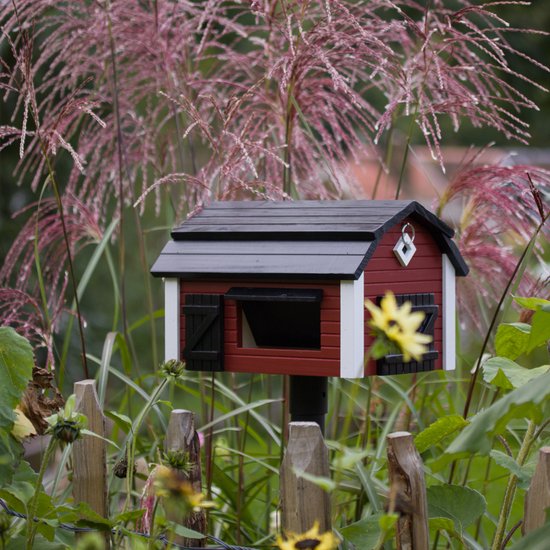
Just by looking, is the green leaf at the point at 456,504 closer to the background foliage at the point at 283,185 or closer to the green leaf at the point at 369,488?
the background foliage at the point at 283,185

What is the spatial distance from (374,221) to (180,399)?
5.72 meters

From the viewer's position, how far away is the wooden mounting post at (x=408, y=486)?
65.4 inches

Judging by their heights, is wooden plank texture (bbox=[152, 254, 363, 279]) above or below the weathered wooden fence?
above

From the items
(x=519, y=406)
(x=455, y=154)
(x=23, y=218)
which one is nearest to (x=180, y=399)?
(x=23, y=218)

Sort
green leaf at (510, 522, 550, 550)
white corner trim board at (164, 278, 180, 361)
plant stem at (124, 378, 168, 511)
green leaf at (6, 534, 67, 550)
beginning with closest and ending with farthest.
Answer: green leaf at (510, 522, 550, 550)
plant stem at (124, 378, 168, 511)
green leaf at (6, 534, 67, 550)
white corner trim board at (164, 278, 180, 361)

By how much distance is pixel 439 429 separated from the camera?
5.73 feet

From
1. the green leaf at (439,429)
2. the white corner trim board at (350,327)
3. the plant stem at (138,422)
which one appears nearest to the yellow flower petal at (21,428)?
the plant stem at (138,422)

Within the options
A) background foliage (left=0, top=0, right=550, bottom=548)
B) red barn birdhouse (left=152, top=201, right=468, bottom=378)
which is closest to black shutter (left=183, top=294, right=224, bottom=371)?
red barn birdhouse (left=152, top=201, right=468, bottom=378)

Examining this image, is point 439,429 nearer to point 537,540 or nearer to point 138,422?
point 537,540

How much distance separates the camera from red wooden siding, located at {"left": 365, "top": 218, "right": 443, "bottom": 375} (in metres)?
1.89

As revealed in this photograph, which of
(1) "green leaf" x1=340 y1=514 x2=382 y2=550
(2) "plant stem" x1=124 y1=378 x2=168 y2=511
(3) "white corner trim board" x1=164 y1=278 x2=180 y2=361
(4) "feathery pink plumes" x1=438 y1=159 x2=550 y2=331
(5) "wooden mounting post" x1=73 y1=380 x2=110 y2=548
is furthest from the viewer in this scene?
(4) "feathery pink plumes" x1=438 y1=159 x2=550 y2=331

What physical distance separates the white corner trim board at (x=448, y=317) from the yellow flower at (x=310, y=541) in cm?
65

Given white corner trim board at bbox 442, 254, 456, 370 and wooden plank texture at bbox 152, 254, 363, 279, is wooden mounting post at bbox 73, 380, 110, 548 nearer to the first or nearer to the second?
wooden plank texture at bbox 152, 254, 363, 279

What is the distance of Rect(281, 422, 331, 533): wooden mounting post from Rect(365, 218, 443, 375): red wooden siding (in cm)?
26
